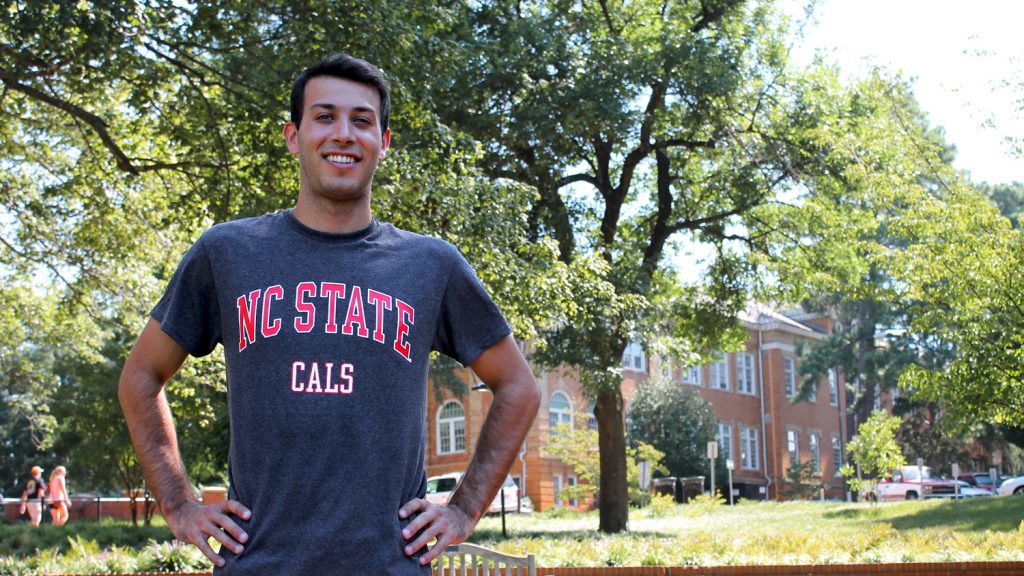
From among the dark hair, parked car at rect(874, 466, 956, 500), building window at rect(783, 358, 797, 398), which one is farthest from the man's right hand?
building window at rect(783, 358, 797, 398)

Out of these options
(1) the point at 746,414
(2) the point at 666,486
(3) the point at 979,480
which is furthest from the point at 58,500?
(3) the point at 979,480

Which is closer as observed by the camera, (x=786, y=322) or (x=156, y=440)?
(x=156, y=440)

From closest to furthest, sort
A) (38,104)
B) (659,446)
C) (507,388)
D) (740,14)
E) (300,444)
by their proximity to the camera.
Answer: (300,444), (507,388), (38,104), (740,14), (659,446)

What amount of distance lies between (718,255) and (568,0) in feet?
25.3

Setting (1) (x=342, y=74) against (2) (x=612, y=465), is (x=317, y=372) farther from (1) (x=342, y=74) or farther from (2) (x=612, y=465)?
(2) (x=612, y=465)

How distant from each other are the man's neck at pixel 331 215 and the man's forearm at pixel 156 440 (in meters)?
0.52

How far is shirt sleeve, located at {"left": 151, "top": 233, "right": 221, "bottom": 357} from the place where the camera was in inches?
108

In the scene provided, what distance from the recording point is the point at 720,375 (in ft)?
199

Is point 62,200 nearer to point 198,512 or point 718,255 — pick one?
point 718,255

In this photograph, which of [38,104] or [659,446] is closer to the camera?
[38,104]

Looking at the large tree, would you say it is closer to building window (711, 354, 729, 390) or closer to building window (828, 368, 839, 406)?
building window (711, 354, 729, 390)

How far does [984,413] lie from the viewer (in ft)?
49.5

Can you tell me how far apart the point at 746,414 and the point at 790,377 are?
533cm

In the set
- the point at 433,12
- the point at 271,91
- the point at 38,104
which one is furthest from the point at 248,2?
the point at 38,104
